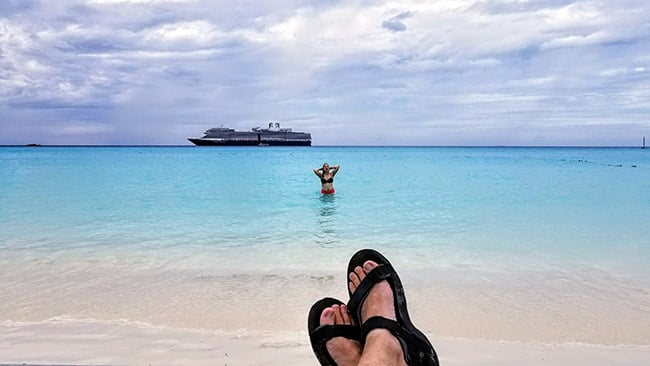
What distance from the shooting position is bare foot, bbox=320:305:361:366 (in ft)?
7.58

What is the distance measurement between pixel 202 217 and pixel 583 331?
24.0 ft

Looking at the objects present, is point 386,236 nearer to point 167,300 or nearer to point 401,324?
point 167,300

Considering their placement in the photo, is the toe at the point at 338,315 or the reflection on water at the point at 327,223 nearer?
the toe at the point at 338,315

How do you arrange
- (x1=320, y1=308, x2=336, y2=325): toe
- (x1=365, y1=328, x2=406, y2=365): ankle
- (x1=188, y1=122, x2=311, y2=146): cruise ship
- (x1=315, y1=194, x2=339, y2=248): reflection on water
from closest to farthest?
(x1=365, y1=328, x2=406, y2=365): ankle < (x1=320, y1=308, x2=336, y2=325): toe < (x1=315, y1=194, x2=339, y2=248): reflection on water < (x1=188, y1=122, x2=311, y2=146): cruise ship

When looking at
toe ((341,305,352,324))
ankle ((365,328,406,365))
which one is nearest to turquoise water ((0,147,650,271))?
toe ((341,305,352,324))

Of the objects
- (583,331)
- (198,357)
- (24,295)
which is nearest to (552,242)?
(583,331)

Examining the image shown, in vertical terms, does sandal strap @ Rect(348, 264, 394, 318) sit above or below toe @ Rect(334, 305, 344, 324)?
above

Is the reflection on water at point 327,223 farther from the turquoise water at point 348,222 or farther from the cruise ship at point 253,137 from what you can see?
the cruise ship at point 253,137

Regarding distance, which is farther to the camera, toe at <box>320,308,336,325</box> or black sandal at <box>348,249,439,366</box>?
toe at <box>320,308,336,325</box>

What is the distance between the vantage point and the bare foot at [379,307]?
2094 millimetres

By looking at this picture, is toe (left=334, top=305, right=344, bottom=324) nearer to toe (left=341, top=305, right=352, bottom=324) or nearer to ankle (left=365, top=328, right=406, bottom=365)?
toe (left=341, top=305, right=352, bottom=324)

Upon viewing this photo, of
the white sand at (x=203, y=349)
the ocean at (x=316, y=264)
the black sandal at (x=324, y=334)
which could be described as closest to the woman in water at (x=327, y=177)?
the ocean at (x=316, y=264)

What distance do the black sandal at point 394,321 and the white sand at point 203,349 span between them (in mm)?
461

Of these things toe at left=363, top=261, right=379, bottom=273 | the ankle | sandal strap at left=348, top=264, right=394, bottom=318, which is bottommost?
the ankle
